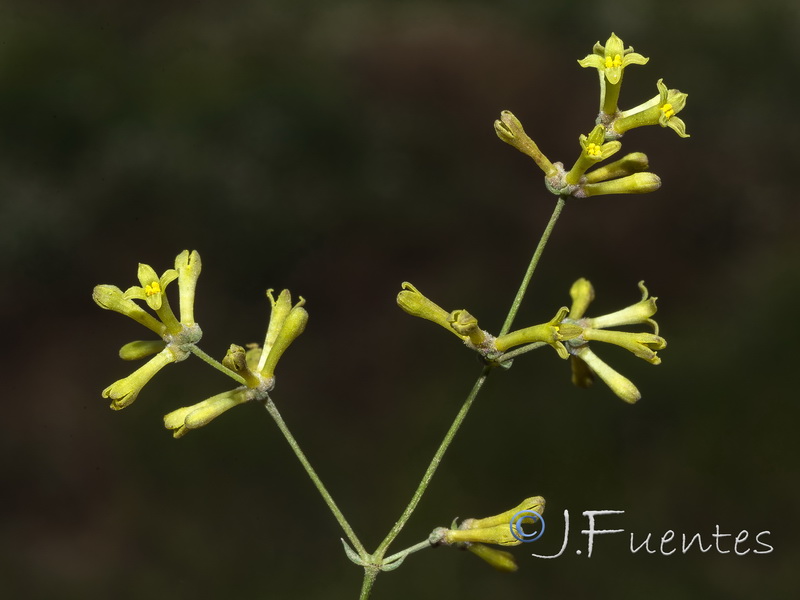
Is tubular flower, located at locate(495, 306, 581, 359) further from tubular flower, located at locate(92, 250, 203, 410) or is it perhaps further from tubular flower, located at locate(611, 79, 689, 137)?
tubular flower, located at locate(92, 250, 203, 410)

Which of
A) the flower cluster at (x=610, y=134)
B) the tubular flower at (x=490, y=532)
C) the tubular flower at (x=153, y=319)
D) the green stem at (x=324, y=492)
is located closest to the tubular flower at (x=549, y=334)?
the flower cluster at (x=610, y=134)

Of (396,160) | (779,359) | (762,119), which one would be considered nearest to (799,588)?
(779,359)

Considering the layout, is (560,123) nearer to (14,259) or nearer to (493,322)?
(493,322)

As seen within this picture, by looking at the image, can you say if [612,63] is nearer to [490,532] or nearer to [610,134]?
[610,134]

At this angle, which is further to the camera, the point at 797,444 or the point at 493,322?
the point at 493,322

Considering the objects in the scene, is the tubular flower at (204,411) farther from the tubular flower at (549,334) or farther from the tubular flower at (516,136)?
the tubular flower at (516,136)

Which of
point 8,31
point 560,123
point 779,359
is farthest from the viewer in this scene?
point 560,123

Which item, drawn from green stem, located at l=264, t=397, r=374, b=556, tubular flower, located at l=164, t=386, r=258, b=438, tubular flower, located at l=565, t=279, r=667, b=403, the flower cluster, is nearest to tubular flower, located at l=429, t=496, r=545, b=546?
green stem, located at l=264, t=397, r=374, b=556

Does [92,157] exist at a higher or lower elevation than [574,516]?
higher
